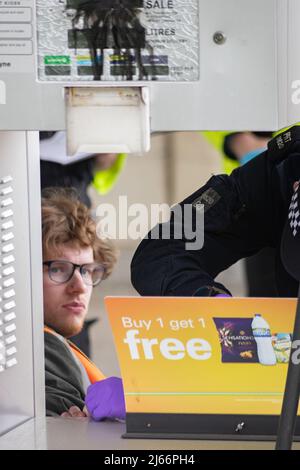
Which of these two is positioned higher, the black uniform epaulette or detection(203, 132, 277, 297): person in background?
the black uniform epaulette

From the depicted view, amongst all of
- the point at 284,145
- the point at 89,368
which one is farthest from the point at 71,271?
the point at 284,145

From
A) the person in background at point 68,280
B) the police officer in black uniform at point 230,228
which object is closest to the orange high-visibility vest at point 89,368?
the person in background at point 68,280

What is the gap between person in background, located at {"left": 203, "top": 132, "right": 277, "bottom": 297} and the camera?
290 centimetres

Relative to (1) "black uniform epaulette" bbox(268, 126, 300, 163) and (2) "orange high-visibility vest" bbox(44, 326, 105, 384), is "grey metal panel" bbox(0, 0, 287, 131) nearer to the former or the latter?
(1) "black uniform epaulette" bbox(268, 126, 300, 163)

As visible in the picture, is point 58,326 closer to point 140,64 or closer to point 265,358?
point 265,358

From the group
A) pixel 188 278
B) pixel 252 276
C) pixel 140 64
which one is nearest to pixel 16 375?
pixel 188 278

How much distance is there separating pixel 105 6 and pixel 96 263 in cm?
132

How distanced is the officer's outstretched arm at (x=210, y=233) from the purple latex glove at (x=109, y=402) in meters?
0.27

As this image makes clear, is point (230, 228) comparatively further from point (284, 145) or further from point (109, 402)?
point (109, 402)

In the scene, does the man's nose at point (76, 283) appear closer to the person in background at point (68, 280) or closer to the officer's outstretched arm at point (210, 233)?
the person in background at point (68, 280)

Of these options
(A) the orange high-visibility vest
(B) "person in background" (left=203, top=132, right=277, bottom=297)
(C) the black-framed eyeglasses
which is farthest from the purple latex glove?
(B) "person in background" (left=203, top=132, right=277, bottom=297)

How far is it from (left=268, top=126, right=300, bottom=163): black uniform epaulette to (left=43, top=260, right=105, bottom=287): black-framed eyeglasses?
0.78m

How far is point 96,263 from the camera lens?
2785 millimetres

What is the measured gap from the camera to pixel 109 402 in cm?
187
